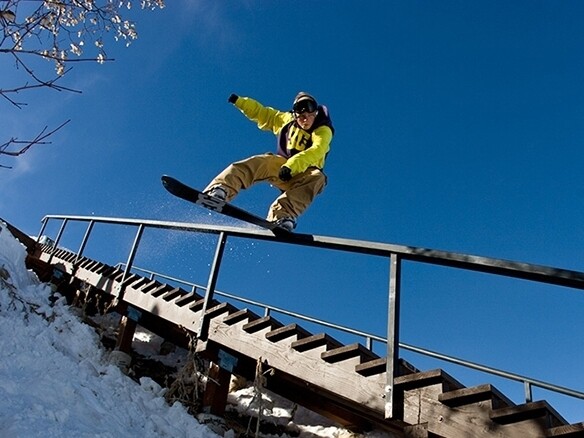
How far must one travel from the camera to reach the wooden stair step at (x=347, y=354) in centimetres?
402

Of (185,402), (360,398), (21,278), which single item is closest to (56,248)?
(21,278)

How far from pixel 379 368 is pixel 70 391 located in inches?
100

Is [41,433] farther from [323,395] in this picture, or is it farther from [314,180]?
[314,180]

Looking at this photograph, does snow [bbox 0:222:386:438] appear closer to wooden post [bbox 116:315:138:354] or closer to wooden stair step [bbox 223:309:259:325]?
wooden post [bbox 116:315:138:354]

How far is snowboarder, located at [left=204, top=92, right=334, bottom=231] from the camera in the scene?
5.21m

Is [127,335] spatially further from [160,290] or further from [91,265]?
[91,265]

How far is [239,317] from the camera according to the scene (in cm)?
535

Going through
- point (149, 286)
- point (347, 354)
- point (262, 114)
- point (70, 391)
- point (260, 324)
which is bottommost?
point (70, 391)

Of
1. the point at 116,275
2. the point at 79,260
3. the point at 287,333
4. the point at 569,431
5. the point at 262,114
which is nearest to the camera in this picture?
the point at 569,431

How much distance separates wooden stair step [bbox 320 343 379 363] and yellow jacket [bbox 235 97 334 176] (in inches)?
75.1

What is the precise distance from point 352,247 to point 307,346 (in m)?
1.04

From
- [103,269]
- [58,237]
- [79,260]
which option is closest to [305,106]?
[103,269]

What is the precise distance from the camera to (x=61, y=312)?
700cm

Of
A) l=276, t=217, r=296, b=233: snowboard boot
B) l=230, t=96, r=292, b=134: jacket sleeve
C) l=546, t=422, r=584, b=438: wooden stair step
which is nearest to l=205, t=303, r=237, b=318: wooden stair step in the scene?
l=276, t=217, r=296, b=233: snowboard boot
